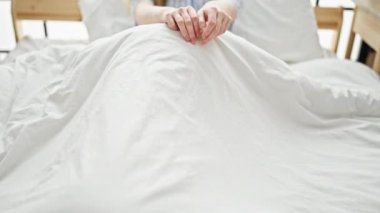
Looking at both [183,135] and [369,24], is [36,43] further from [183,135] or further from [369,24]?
[369,24]

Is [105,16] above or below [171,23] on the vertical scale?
below

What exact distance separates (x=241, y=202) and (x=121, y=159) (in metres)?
0.23

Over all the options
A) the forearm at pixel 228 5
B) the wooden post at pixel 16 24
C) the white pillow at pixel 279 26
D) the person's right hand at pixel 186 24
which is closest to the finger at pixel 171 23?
the person's right hand at pixel 186 24

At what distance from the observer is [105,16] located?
1497 mm

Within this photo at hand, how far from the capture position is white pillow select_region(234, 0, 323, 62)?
4.76ft

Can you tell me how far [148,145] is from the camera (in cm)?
65

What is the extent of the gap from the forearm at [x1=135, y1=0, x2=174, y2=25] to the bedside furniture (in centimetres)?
86

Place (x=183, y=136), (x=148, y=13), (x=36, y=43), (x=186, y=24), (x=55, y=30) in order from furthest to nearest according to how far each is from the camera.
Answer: (x=55, y=30) → (x=36, y=43) → (x=148, y=13) → (x=186, y=24) → (x=183, y=136)

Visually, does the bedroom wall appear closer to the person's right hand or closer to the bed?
the bed

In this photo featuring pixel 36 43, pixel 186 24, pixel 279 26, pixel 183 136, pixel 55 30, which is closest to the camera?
pixel 183 136

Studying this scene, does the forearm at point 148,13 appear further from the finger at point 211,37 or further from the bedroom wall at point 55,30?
the bedroom wall at point 55,30

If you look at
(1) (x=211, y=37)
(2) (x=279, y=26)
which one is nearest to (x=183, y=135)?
→ (1) (x=211, y=37)

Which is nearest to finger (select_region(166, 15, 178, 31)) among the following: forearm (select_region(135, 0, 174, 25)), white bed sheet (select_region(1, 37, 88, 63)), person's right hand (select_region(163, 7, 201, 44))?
person's right hand (select_region(163, 7, 201, 44))

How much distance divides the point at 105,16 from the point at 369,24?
1103 mm
